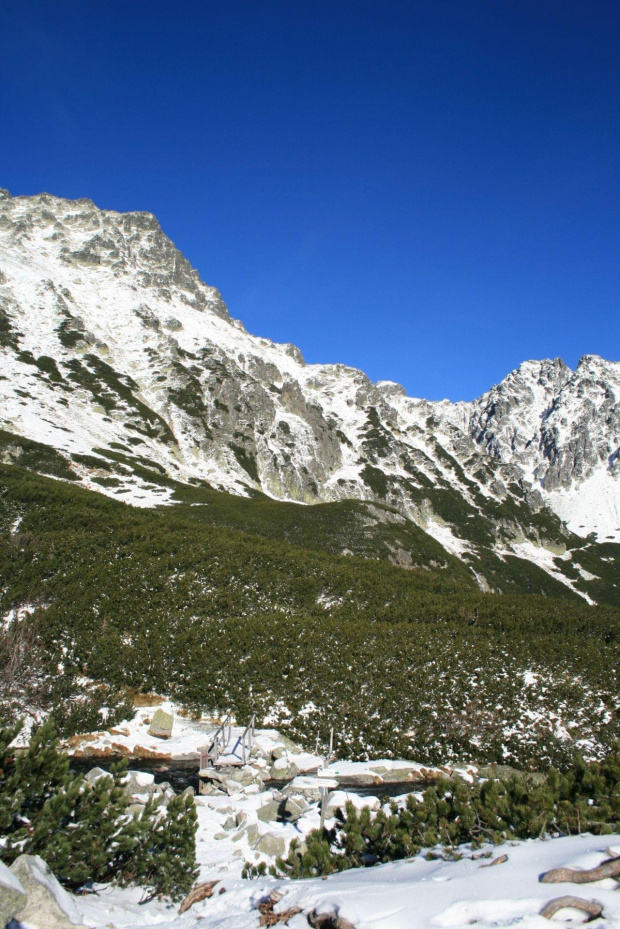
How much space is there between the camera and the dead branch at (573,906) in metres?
4.28

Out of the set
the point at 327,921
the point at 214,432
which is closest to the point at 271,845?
the point at 327,921

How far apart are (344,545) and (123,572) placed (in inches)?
1184

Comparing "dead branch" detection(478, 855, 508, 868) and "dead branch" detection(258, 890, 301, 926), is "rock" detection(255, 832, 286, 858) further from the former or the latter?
"dead branch" detection(478, 855, 508, 868)

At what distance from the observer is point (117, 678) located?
63.8 feet

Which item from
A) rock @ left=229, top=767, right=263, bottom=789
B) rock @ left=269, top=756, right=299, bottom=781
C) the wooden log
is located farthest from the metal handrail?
the wooden log

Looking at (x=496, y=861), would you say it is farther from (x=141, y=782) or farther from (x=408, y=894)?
(x=141, y=782)

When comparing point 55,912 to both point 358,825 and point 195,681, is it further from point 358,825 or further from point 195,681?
point 195,681

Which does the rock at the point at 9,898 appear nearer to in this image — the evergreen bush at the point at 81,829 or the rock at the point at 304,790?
the evergreen bush at the point at 81,829

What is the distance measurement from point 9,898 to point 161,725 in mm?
14084

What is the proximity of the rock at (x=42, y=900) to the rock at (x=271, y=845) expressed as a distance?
5247 millimetres

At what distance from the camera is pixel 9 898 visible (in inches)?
187

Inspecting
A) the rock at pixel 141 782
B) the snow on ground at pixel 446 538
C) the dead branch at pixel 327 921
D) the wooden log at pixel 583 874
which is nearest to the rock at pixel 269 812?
the rock at pixel 141 782

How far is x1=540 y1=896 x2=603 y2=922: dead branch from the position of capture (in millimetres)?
4281

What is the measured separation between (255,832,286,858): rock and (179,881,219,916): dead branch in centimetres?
217
